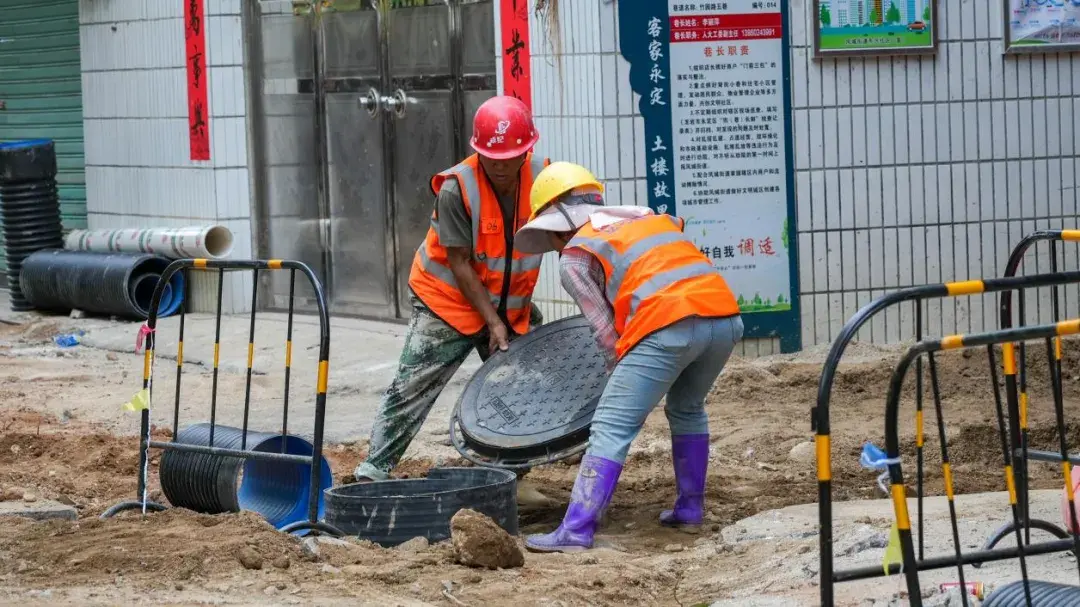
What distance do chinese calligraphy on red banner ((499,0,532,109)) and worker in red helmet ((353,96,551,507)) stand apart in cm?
273

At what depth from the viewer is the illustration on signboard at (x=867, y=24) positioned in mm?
9008

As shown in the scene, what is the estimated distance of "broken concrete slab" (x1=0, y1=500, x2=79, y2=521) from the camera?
6.21 meters

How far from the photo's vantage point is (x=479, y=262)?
6.61 metres

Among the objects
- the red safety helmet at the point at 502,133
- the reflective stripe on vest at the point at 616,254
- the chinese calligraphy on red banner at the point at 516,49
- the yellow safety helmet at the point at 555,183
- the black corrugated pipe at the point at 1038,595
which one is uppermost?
the chinese calligraphy on red banner at the point at 516,49

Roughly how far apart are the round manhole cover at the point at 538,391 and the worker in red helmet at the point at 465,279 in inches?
5.2

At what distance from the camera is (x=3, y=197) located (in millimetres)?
12656

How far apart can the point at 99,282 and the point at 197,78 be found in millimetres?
1700

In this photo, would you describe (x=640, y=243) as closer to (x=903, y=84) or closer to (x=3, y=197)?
(x=903, y=84)

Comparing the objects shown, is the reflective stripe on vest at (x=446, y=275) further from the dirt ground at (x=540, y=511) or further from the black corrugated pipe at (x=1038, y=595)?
the black corrugated pipe at (x=1038, y=595)

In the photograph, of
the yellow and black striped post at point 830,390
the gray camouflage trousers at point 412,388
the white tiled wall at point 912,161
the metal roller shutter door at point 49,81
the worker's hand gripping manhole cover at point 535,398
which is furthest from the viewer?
the metal roller shutter door at point 49,81

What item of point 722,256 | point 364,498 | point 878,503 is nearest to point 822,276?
point 722,256

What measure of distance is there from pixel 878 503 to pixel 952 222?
12.0ft

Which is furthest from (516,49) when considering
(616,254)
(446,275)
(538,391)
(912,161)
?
(616,254)

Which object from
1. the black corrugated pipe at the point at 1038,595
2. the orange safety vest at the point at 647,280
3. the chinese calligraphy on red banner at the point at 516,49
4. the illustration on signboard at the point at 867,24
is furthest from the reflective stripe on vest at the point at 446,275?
the illustration on signboard at the point at 867,24
